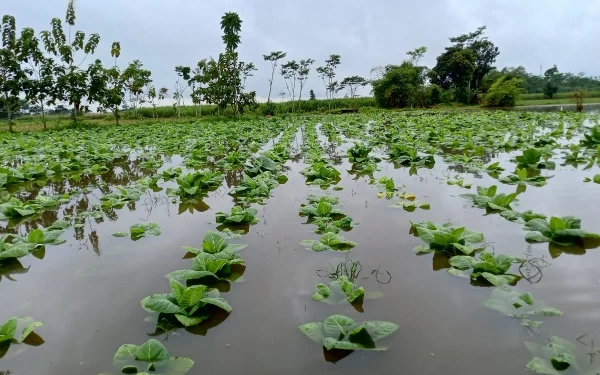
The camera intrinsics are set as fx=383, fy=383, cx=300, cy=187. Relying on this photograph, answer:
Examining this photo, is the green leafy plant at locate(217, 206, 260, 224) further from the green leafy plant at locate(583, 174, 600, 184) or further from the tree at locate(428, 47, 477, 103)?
the tree at locate(428, 47, 477, 103)

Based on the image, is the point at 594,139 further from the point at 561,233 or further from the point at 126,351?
the point at 126,351

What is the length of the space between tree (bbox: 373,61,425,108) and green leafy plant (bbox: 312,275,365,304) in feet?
142

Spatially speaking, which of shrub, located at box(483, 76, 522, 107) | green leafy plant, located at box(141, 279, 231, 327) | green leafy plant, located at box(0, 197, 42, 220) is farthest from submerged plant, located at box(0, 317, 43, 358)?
shrub, located at box(483, 76, 522, 107)

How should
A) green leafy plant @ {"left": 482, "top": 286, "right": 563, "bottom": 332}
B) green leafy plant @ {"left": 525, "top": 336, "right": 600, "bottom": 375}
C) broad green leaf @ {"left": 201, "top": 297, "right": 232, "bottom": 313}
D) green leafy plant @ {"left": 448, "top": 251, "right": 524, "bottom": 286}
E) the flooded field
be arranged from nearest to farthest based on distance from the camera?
green leafy plant @ {"left": 525, "top": 336, "right": 600, "bottom": 375} < the flooded field < green leafy plant @ {"left": 482, "top": 286, "right": 563, "bottom": 332} < broad green leaf @ {"left": 201, "top": 297, "right": 232, "bottom": 313} < green leafy plant @ {"left": 448, "top": 251, "right": 524, "bottom": 286}

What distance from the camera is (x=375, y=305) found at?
2.99 meters

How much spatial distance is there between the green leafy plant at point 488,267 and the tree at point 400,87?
140ft

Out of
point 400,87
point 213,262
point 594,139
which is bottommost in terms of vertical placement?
point 213,262

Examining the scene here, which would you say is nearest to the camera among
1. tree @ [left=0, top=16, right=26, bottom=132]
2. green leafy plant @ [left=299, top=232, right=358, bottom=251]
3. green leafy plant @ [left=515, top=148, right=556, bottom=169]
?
green leafy plant @ [left=299, top=232, right=358, bottom=251]

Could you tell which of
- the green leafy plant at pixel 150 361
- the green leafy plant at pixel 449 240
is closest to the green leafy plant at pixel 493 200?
the green leafy plant at pixel 449 240

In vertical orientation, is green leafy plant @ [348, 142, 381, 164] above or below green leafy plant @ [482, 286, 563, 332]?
above

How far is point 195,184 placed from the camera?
7.17 meters

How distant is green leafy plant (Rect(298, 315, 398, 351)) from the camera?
242 cm

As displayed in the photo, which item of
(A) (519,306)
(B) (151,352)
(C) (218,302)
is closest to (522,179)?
(A) (519,306)

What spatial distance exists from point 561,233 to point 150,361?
158 inches
